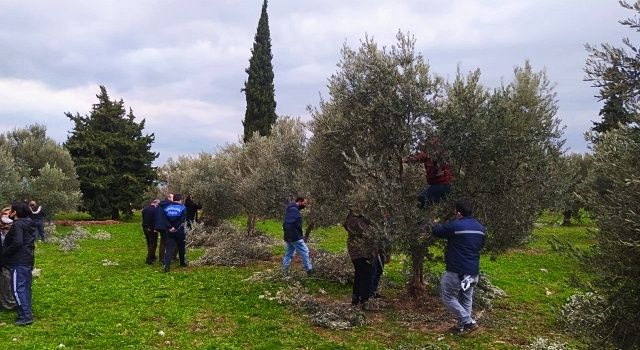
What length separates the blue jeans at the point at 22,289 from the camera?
382 inches

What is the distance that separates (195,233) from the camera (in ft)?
71.1

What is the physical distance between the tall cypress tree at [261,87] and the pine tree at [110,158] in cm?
896

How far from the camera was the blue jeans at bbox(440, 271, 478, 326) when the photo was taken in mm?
9305

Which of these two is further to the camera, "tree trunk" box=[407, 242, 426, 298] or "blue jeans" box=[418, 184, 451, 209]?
"tree trunk" box=[407, 242, 426, 298]

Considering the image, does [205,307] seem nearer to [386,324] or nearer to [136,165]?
[386,324]

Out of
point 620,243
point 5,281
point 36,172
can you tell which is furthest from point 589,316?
point 36,172

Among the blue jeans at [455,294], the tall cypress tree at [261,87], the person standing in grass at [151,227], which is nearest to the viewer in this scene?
the blue jeans at [455,294]

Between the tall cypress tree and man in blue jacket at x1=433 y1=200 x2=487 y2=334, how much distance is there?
113 ft

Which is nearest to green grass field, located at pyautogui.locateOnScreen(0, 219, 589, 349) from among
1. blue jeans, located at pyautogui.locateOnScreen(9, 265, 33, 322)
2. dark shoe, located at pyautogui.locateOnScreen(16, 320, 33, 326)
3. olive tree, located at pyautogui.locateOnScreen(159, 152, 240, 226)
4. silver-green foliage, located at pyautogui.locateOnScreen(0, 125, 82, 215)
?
dark shoe, located at pyautogui.locateOnScreen(16, 320, 33, 326)

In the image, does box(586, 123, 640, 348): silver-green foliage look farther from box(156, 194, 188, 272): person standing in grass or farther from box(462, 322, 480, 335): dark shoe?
box(156, 194, 188, 272): person standing in grass

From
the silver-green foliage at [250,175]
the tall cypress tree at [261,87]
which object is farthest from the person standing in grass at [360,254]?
the tall cypress tree at [261,87]

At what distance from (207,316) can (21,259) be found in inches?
149

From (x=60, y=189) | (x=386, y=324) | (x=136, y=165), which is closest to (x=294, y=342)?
(x=386, y=324)

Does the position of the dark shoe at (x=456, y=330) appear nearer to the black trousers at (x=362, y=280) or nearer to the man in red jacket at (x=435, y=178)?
the black trousers at (x=362, y=280)
